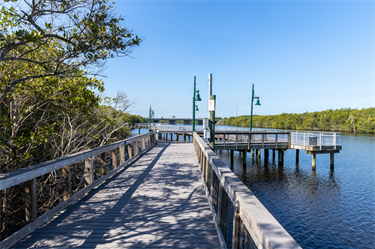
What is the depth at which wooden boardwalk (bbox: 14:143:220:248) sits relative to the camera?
9.27 ft

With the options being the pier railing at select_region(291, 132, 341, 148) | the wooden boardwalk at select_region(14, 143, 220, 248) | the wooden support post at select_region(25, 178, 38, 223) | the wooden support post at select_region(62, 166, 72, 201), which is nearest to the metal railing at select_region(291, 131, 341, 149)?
the pier railing at select_region(291, 132, 341, 148)

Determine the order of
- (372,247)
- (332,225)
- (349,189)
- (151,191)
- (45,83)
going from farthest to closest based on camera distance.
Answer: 1. (349,189)
2. (332,225)
3. (372,247)
4. (45,83)
5. (151,191)

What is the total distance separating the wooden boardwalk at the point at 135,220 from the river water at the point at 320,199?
654cm

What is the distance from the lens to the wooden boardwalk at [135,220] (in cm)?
282

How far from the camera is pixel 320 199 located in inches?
502

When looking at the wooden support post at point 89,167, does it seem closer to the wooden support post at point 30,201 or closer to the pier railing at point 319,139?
the wooden support post at point 30,201

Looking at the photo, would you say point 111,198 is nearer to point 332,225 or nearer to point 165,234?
point 165,234

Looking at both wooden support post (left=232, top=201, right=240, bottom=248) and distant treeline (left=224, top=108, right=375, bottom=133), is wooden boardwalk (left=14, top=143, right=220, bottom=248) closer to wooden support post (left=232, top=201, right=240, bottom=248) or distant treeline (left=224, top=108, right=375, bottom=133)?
wooden support post (left=232, top=201, right=240, bottom=248)

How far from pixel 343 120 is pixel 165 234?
104m

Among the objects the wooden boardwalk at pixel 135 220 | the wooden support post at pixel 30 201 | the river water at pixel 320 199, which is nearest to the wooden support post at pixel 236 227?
the wooden boardwalk at pixel 135 220

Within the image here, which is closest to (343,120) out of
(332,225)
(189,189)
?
(332,225)

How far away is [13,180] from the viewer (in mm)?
2656

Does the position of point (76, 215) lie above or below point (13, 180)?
below

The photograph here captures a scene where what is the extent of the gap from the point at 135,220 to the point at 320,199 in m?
13.2
